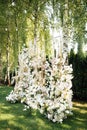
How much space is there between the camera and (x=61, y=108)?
33.5ft

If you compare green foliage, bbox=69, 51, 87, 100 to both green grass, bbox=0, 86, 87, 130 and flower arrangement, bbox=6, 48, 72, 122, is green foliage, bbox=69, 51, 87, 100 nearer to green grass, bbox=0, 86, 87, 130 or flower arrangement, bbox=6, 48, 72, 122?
green grass, bbox=0, 86, 87, 130

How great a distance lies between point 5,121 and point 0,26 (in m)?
17.7

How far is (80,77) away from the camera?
1443 centimetres

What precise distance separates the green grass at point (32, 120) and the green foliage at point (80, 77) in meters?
2.18

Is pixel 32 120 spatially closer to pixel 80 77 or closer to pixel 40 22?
pixel 80 77

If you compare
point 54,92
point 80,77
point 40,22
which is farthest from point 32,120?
point 40,22

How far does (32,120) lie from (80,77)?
16.0ft

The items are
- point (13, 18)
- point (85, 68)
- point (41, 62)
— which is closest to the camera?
point (41, 62)

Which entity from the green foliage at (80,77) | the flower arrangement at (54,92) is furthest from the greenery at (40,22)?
the flower arrangement at (54,92)

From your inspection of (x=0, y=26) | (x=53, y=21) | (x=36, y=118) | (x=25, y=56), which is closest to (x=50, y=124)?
(x=36, y=118)

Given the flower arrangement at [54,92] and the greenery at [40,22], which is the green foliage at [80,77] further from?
the flower arrangement at [54,92]

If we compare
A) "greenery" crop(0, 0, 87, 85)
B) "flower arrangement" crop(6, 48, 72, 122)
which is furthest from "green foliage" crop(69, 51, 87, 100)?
"flower arrangement" crop(6, 48, 72, 122)

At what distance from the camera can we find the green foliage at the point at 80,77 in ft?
46.9

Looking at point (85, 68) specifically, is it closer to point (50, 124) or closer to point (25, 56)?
point (25, 56)
